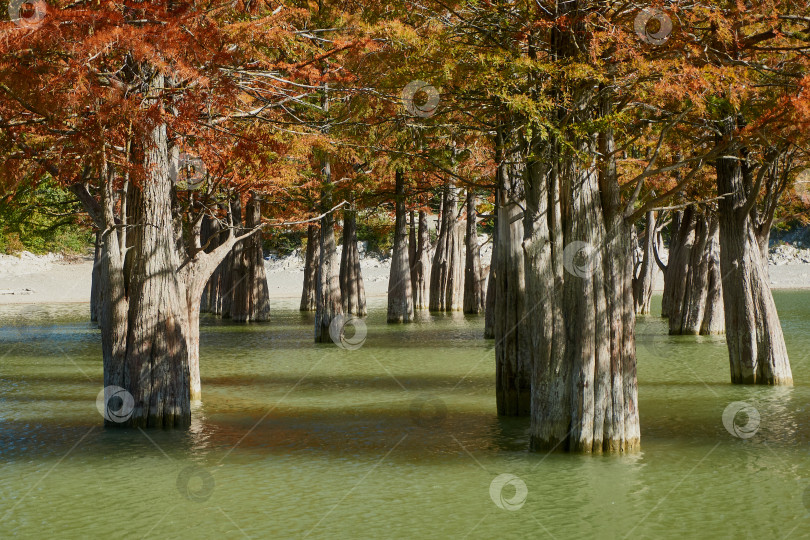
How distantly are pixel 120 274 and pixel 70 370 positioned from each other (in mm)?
8041

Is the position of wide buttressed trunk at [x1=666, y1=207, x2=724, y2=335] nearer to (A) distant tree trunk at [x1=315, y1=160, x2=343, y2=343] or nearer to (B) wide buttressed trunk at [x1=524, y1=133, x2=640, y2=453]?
(A) distant tree trunk at [x1=315, y1=160, x2=343, y2=343]

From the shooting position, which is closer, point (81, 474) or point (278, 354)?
point (81, 474)

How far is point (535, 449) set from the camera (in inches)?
397

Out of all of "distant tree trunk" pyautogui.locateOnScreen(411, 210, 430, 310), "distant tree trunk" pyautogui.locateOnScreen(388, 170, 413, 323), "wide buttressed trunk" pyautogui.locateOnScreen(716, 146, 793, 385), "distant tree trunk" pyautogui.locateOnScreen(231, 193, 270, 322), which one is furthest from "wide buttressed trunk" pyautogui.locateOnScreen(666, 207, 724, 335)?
"distant tree trunk" pyautogui.locateOnScreen(231, 193, 270, 322)

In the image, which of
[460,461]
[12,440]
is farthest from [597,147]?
[12,440]

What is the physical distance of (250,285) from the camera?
104 ft

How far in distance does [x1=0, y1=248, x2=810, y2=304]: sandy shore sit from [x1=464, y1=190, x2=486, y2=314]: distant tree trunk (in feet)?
60.1

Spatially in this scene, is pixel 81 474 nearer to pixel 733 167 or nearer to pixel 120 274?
pixel 120 274

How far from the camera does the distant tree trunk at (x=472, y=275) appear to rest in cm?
3320

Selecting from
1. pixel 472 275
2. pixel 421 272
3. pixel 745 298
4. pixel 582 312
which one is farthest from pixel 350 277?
pixel 582 312

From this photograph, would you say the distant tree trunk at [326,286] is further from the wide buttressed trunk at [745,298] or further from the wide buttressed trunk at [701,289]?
the wide buttressed trunk at [745,298]

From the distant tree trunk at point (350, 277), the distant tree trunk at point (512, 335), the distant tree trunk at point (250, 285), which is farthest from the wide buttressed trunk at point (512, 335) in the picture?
the distant tree trunk at point (250, 285)

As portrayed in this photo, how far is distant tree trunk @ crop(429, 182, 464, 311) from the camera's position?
33.3 meters

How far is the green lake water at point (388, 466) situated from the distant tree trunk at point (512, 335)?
0.34 m
